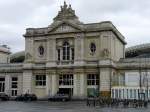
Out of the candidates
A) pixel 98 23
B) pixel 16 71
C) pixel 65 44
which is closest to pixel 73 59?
pixel 65 44

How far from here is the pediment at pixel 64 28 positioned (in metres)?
73.9

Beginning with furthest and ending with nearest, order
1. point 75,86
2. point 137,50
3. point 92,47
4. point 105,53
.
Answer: point 137,50 → point 92,47 → point 75,86 → point 105,53

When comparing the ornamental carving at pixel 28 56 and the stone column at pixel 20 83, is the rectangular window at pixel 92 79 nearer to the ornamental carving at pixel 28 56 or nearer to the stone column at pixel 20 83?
the ornamental carving at pixel 28 56

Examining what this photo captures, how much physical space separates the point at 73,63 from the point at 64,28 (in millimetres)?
7355

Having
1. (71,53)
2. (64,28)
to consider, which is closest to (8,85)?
(71,53)

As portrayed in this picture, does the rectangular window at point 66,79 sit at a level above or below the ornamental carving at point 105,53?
below

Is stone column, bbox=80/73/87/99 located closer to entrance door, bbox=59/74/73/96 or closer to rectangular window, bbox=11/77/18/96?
entrance door, bbox=59/74/73/96

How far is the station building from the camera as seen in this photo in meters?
70.8

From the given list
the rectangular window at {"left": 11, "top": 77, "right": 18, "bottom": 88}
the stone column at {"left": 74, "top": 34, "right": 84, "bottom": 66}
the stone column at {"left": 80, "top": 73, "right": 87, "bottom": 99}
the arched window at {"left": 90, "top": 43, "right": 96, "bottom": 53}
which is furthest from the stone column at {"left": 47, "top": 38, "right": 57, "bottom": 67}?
the rectangular window at {"left": 11, "top": 77, "right": 18, "bottom": 88}

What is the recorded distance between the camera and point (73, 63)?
73.1 meters

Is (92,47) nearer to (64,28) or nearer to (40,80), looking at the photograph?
(64,28)

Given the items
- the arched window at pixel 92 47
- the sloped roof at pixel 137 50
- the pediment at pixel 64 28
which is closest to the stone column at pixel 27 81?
the pediment at pixel 64 28

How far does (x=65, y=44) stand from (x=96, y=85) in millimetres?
10597

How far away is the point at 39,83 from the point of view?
3022 inches
